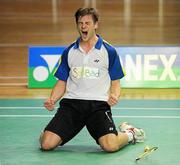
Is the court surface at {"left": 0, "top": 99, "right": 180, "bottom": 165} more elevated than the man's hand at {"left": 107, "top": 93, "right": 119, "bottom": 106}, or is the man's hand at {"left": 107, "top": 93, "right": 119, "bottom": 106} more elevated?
the man's hand at {"left": 107, "top": 93, "right": 119, "bottom": 106}

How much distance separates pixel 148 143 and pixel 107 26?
10976mm

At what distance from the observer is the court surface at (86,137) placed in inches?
199

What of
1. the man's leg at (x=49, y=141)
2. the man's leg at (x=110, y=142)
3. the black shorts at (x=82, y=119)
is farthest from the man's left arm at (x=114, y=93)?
the man's leg at (x=49, y=141)

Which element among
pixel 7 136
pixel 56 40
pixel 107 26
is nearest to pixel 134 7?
pixel 107 26

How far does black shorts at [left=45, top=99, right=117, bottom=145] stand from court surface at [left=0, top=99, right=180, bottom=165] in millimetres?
187

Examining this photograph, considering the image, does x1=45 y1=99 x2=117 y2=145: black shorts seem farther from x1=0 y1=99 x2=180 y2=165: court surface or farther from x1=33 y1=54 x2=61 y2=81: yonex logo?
x1=33 y1=54 x2=61 y2=81: yonex logo

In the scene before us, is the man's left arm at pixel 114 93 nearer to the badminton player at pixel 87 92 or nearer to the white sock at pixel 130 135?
the badminton player at pixel 87 92

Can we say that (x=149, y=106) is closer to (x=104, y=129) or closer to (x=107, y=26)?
(x=104, y=129)

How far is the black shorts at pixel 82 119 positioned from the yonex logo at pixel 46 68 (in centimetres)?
370

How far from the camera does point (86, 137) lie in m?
6.01

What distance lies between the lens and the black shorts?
5.37 m

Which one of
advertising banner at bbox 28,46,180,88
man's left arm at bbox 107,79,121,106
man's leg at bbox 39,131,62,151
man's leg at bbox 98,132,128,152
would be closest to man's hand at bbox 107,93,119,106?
man's left arm at bbox 107,79,121,106

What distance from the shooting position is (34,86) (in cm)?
926

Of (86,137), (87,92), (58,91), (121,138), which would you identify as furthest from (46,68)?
(121,138)
